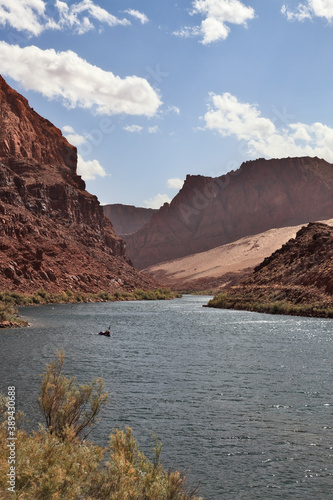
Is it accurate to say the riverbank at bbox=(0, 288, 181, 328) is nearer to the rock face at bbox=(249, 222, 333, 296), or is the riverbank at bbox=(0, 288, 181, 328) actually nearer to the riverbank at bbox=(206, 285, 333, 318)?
the riverbank at bbox=(206, 285, 333, 318)

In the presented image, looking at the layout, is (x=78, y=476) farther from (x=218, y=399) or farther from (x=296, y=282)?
(x=296, y=282)

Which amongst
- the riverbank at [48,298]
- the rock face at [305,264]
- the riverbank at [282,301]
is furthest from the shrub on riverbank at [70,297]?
the rock face at [305,264]

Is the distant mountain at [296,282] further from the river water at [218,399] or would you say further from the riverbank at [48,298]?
the riverbank at [48,298]

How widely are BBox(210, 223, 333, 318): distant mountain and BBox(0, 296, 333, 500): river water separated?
76.8 feet

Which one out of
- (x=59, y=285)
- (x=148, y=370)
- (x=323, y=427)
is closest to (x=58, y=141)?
(x=59, y=285)

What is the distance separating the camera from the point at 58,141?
509 feet

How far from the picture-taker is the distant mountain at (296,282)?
63031 mm

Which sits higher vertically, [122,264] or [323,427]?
[122,264]

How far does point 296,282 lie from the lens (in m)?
69.8

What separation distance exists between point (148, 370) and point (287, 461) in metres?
12.9

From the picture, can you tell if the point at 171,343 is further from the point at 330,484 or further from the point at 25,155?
the point at 25,155

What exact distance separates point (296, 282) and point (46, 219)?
6748 cm

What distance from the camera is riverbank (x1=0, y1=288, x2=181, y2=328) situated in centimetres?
4716

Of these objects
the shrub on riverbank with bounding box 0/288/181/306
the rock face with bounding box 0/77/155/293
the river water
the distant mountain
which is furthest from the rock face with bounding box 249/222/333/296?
the rock face with bounding box 0/77/155/293
